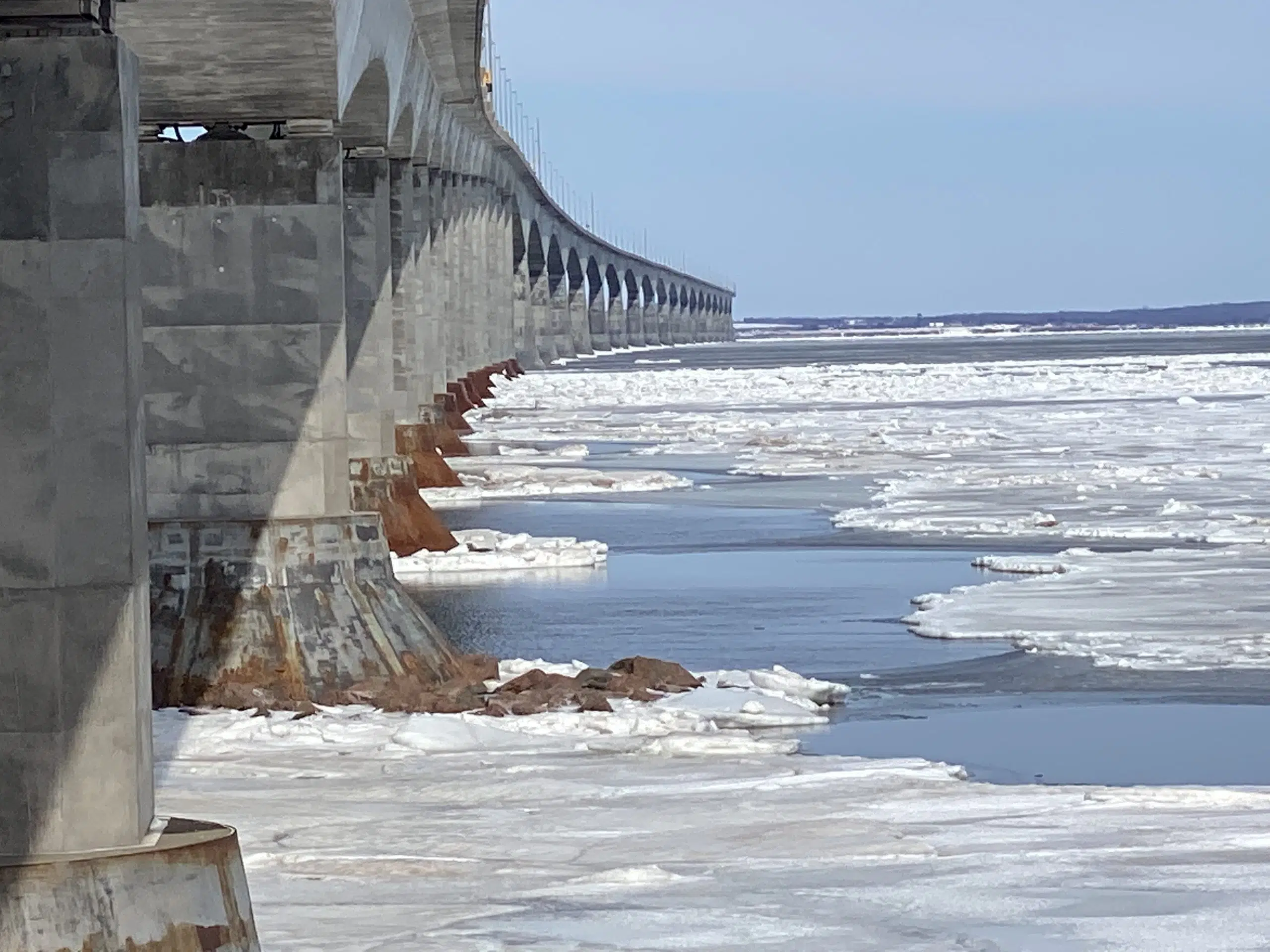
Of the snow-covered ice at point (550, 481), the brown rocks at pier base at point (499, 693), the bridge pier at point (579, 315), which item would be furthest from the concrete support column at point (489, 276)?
the bridge pier at point (579, 315)

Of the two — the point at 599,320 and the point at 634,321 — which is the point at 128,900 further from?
the point at 634,321

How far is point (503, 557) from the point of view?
2202cm

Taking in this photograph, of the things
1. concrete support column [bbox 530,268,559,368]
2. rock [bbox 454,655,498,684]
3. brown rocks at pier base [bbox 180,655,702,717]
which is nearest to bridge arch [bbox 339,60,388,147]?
rock [bbox 454,655,498,684]

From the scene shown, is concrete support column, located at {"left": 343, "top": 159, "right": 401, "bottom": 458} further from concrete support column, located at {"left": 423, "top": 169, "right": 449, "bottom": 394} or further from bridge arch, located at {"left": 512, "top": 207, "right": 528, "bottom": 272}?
bridge arch, located at {"left": 512, "top": 207, "right": 528, "bottom": 272}

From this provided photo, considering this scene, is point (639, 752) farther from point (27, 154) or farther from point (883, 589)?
point (883, 589)

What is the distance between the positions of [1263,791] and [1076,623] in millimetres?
6292

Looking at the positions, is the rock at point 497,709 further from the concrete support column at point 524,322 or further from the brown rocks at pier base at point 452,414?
the concrete support column at point 524,322

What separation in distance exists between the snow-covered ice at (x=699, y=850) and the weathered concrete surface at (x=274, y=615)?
166 centimetres

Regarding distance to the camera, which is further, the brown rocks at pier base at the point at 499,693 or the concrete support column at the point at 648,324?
the concrete support column at the point at 648,324

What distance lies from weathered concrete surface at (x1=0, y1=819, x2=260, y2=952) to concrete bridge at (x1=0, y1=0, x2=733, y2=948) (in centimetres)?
4

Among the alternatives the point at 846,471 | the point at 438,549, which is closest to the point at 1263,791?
the point at 438,549

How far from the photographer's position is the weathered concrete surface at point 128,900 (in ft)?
21.1

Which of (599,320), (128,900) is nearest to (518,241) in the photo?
(599,320)

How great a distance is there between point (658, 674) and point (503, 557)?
27.8 ft
